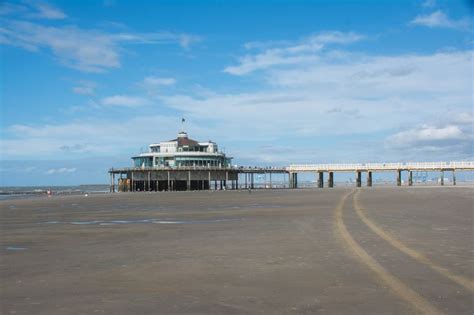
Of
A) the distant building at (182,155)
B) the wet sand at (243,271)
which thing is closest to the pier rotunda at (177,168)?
the distant building at (182,155)

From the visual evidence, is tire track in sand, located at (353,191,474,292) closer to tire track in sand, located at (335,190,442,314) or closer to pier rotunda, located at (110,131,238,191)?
tire track in sand, located at (335,190,442,314)

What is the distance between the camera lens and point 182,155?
99.2 meters

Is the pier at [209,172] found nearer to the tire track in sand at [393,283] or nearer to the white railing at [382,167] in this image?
the white railing at [382,167]

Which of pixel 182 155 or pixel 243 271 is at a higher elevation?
pixel 182 155

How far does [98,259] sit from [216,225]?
8.69 metres

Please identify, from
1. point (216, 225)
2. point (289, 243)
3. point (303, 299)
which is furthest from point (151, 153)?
point (303, 299)

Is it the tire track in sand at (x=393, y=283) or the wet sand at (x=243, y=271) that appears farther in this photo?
the wet sand at (x=243, y=271)

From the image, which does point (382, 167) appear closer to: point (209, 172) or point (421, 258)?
point (209, 172)

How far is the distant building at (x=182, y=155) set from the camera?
99.3 metres

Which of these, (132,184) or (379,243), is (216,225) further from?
(132,184)

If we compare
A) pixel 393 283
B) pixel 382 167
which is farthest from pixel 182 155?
pixel 393 283

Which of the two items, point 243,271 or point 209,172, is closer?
point 243,271

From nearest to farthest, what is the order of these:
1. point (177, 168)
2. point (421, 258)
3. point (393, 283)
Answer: point (393, 283) → point (421, 258) → point (177, 168)

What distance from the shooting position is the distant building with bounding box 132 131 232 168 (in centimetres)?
9931
